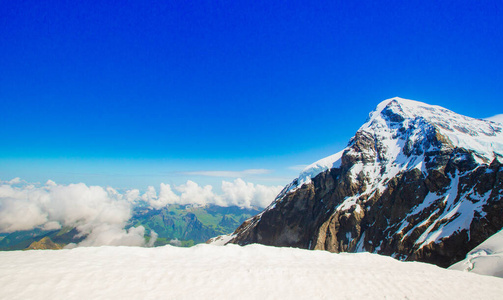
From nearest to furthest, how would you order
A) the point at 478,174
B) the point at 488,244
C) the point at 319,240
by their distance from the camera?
1. the point at 488,244
2. the point at 478,174
3. the point at 319,240

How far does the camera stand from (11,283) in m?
7.94

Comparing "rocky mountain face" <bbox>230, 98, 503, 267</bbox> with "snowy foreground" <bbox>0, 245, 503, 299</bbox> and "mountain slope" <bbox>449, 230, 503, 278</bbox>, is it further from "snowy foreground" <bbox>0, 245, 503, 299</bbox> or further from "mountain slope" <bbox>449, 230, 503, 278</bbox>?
"snowy foreground" <bbox>0, 245, 503, 299</bbox>

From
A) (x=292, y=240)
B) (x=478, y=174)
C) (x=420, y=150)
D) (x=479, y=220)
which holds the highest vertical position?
(x=420, y=150)

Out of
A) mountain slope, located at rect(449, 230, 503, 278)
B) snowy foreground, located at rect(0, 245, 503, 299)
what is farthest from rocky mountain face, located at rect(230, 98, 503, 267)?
snowy foreground, located at rect(0, 245, 503, 299)

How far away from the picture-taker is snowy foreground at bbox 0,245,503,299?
848cm

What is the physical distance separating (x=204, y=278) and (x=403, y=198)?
111008 mm

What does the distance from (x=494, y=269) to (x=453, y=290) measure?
9.98m

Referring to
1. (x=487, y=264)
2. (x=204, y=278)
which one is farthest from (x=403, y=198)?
(x=204, y=278)

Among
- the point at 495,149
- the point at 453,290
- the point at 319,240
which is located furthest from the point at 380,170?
the point at 453,290

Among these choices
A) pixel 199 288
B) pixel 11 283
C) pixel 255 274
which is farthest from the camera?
pixel 255 274

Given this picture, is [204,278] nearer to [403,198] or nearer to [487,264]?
[487,264]

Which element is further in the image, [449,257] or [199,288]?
[449,257]

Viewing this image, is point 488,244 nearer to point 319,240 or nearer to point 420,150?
point 319,240

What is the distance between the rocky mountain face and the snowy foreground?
68496mm
